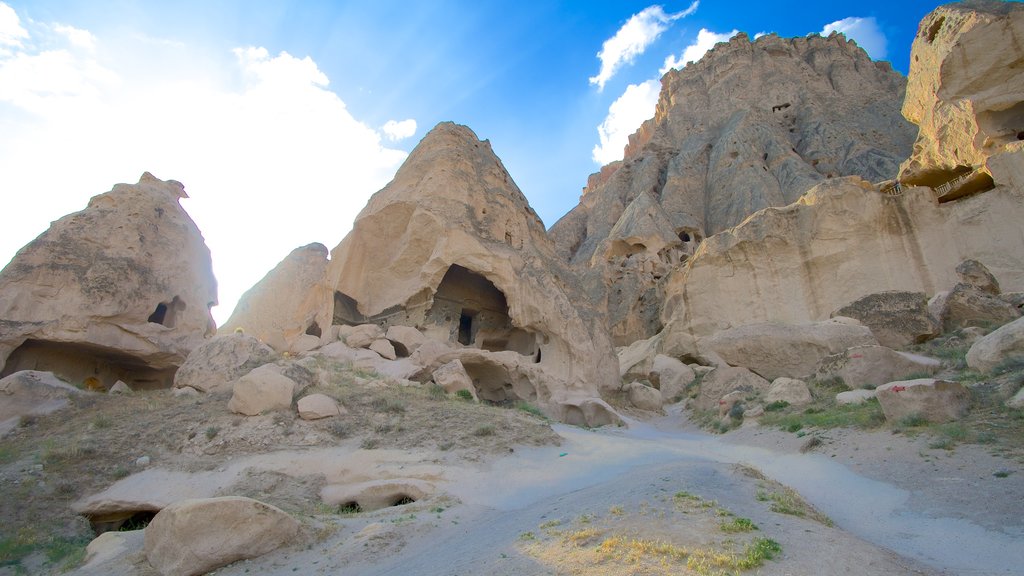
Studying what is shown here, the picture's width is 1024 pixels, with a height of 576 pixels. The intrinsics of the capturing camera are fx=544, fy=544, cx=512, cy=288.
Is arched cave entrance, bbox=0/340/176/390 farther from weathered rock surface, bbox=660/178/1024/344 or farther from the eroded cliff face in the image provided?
the eroded cliff face

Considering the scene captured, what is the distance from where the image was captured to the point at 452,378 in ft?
47.0

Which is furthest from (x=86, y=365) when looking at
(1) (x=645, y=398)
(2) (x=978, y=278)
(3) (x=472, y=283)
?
(2) (x=978, y=278)

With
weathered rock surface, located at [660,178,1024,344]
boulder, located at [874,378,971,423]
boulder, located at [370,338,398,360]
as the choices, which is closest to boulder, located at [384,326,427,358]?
boulder, located at [370,338,398,360]

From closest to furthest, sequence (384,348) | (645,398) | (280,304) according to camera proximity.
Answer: (384,348) → (645,398) → (280,304)

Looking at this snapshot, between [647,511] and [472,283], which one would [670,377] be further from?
[647,511]

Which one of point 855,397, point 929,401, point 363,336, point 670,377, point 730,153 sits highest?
point 730,153

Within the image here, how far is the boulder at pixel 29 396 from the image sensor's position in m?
11.9

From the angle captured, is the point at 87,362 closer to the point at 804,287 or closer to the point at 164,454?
the point at 164,454

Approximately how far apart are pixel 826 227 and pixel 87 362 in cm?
2951

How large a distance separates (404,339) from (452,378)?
4091mm

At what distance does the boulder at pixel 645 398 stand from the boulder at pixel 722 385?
1.82 m

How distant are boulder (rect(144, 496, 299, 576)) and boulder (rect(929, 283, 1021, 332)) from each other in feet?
63.3

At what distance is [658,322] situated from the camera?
108 feet

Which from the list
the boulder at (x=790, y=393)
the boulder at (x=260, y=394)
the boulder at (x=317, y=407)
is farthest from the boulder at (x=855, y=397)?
the boulder at (x=260, y=394)
